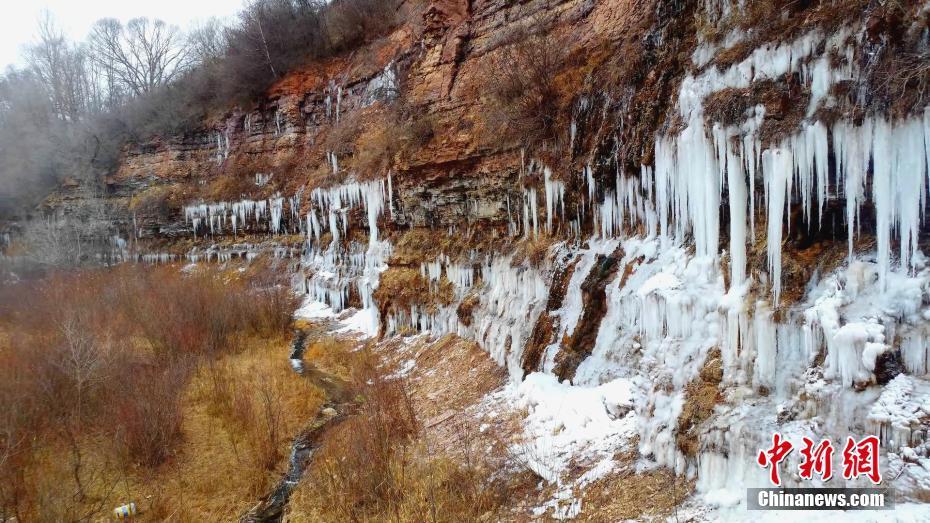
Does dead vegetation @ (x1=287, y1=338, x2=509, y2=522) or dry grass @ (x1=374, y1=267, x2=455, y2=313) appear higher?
dry grass @ (x1=374, y1=267, x2=455, y2=313)

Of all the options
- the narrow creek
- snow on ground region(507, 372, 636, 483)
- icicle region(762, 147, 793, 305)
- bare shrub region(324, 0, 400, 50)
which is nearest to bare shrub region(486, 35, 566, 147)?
icicle region(762, 147, 793, 305)

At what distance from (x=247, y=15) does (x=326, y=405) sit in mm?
28625

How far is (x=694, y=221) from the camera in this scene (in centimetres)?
557

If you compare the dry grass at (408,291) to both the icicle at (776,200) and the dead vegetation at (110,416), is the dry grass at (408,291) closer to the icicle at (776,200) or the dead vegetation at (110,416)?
the dead vegetation at (110,416)

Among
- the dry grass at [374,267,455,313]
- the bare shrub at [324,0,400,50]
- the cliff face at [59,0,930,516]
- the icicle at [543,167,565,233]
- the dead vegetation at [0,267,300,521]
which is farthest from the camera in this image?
the bare shrub at [324,0,400,50]

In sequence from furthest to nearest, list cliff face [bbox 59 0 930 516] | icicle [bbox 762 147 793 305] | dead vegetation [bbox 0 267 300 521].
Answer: dead vegetation [bbox 0 267 300 521] < icicle [bbox 762 147 793 305] < cliff face [bbox 59 0 930 516]

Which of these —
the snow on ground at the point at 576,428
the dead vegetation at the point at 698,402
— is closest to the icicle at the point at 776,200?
the dead vegetation at the point at 698,402

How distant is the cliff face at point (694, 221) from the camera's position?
146 inches

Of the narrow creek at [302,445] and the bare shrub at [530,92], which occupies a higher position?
the bare shrub at [530,92]

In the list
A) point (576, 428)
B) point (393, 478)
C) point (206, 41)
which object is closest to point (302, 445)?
point (393, 478)

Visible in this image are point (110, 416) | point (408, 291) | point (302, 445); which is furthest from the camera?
point (408, 291)

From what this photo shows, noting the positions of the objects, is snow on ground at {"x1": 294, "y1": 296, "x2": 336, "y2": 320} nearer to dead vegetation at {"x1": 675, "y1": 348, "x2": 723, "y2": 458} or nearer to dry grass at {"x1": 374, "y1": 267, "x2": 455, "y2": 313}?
dry grass at {"x1": 374, "y1": 267, "x2": 455, "y2": 313}

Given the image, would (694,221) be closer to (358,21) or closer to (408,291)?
(408,291)

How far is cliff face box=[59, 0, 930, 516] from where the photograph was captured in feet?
12.1
